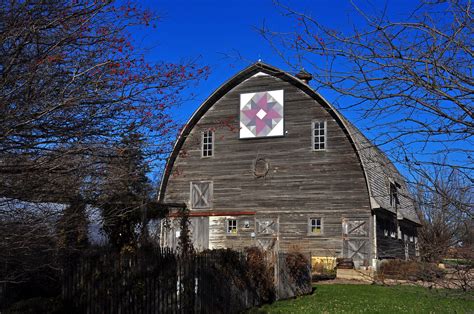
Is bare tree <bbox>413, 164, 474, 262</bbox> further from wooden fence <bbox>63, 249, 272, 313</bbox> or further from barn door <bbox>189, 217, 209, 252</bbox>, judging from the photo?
barn door <bbox>189, 217, 209, 252</bbox>

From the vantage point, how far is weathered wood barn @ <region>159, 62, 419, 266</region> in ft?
87.2

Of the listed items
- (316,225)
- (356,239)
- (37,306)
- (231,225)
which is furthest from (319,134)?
(37,306)

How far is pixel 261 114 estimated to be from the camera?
28.8 m

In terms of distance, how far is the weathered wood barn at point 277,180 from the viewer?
1047 inches

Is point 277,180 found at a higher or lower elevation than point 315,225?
higher

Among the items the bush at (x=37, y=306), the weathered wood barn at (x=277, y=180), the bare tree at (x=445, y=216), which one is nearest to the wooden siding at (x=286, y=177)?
the weathered wood barn at (x=277, y=180)

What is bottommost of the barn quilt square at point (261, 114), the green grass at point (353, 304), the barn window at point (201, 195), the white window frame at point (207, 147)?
the green grass at point (353, 304)

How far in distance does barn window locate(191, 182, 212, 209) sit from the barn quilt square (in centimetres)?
342

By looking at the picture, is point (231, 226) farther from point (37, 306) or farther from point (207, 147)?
point (37, 306)

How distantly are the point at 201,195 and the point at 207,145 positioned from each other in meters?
2.81

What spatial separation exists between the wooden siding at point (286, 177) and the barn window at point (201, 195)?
296 mm

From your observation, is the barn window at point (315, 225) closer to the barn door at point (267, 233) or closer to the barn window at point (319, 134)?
the barn door at point (267, 233)

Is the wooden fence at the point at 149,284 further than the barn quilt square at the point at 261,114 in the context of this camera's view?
No

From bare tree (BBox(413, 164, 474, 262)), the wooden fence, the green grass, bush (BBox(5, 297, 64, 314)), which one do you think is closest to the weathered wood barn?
the green grass
